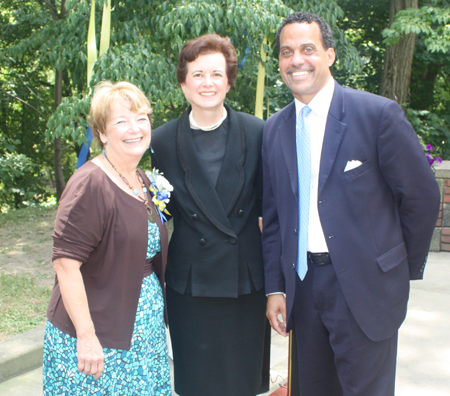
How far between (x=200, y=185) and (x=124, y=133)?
0.48 meters

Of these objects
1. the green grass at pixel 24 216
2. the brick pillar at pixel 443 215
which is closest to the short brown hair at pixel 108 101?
the brick pillar at pixel 443 215

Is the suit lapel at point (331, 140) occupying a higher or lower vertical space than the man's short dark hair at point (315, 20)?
lower

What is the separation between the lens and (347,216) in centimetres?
205

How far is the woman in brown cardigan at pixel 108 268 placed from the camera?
6.56 ft

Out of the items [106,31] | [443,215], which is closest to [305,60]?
[106,31]

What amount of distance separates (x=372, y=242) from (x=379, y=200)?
0.57ft

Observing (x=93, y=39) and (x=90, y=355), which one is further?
(x=93, y=39)

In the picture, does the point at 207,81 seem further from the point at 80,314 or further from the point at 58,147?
the point at 58,147

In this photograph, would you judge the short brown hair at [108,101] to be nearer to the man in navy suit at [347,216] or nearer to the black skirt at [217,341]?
the man in navy suit at [347,216]

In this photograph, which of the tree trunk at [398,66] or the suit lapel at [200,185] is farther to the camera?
the tree trunk at [398,66]

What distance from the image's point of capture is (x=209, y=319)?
8.27ft

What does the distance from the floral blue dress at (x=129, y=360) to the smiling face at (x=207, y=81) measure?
26.2 inches

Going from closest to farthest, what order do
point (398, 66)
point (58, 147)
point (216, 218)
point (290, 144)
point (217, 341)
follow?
1. point (290, 144)
2. point (216, 218)
3. point (217, 341)
4. point (398, 66)
5. point (58, 147)

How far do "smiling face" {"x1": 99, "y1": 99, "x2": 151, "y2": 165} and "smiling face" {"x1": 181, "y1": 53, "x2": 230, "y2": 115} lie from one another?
34 cm
